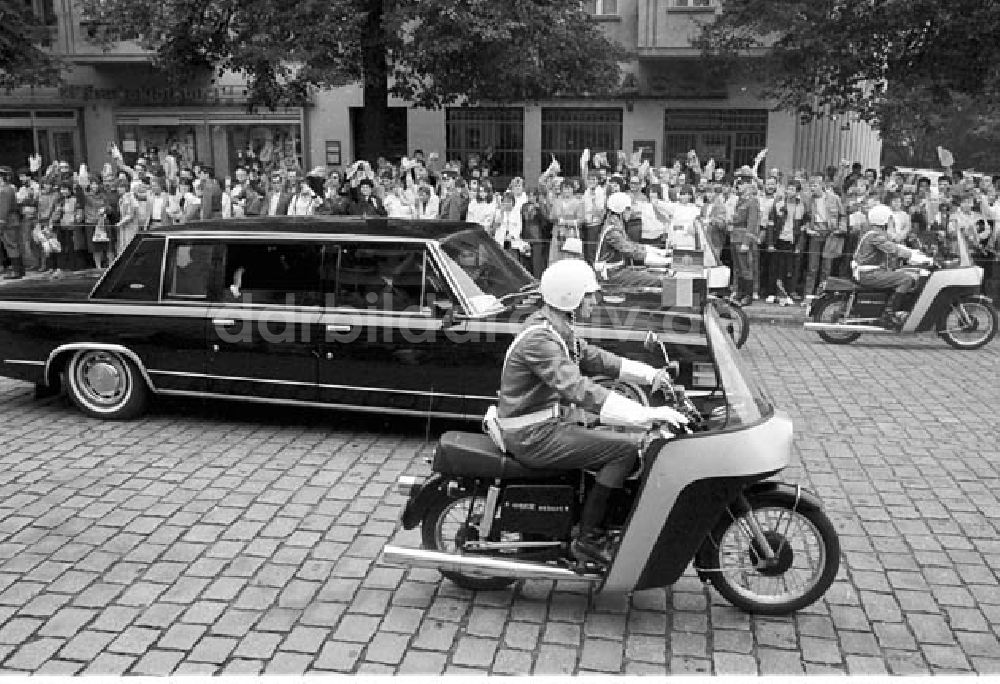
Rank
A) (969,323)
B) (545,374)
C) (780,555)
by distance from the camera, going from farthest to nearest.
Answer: (969,323) < (780,555) < (545,374)

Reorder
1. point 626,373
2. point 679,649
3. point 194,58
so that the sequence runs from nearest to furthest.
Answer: point 679,649 < point 626,373 < point 194,58

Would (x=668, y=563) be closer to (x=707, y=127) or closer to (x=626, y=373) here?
(x=626, y=373)

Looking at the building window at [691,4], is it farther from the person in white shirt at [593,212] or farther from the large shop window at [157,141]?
the large shop window at [157,141]

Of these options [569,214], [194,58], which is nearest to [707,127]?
[569,214]

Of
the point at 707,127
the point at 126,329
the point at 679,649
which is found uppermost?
the point at 707,127

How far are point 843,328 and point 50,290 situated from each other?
843cm

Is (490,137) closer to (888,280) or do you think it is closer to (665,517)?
(888,280)

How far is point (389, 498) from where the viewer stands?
6223mm

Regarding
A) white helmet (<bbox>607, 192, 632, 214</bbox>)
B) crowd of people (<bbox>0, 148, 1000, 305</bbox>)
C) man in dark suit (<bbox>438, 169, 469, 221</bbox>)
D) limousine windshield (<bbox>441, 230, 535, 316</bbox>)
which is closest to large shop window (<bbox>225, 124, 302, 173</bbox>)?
crowd of people (<bbox>0, 148, 1000, 305</bbox>)

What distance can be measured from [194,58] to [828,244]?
1155 centimetres

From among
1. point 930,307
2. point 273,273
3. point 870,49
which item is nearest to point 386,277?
point 273,273

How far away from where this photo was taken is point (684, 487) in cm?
427

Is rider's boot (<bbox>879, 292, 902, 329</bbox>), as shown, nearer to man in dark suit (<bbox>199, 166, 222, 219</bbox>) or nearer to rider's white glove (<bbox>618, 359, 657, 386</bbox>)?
rider's white glove (<bbox>618, 359, 657, 386</bbox>)

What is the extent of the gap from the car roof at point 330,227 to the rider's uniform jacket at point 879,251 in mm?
5557
